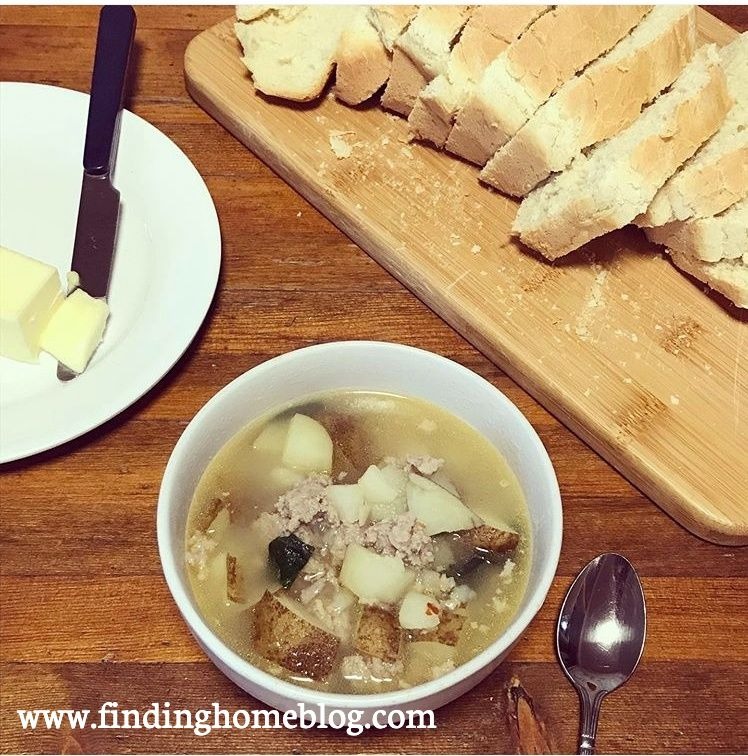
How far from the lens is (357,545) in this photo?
1.18 meters

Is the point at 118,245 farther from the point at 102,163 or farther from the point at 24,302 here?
the point at 24,302

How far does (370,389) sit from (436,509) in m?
0.23

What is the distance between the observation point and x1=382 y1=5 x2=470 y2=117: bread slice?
5.60ft

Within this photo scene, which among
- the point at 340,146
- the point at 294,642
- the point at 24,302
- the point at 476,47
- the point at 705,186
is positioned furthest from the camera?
the point at 340,146

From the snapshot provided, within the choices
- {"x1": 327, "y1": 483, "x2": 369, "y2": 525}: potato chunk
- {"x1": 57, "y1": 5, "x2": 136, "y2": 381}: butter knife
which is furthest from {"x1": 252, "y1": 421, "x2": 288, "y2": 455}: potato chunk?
{"x1": 57, "y1": 5, "x2": 136, "y2": 381}: butter knife

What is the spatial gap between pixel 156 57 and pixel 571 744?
68.0 inches

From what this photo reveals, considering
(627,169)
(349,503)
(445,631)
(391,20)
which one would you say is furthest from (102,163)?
(445,631)

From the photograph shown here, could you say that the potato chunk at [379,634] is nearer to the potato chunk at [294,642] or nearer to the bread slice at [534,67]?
the potato chunk at [294,642]

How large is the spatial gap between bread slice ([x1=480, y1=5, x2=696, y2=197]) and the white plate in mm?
614

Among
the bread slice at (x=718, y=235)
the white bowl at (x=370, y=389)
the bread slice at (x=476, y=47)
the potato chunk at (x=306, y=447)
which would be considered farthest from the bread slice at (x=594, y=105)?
the potato chunk at (x=306, y=447)

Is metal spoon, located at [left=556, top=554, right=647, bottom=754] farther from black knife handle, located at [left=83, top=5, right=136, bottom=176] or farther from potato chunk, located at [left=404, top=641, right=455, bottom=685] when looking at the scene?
black knife handle, located at [left=83, top=5, right=136, bottom=176]

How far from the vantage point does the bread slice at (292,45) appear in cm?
184

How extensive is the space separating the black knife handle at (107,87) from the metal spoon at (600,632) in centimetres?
122

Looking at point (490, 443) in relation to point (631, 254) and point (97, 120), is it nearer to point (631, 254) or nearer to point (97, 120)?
point (631, 254)
